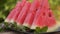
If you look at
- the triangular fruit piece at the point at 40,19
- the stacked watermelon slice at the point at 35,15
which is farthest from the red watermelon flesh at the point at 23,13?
the triangular fruit piece at the point at 40,19

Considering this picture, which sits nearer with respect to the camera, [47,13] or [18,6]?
[47,13]

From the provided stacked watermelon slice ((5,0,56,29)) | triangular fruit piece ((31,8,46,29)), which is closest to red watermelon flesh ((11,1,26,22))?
stacked watermelon slice ((5,0,56,29))

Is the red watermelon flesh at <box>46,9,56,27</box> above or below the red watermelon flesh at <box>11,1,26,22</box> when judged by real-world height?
below

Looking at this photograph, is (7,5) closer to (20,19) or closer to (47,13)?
(20,19)

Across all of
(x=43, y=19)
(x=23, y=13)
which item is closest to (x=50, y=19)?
(x=43, y=19)

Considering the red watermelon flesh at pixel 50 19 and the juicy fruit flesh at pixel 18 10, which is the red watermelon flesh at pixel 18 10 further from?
the red watermelon flesh at pixel 50 19

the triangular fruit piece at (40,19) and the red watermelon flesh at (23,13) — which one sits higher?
the red watermelon flesh at (23,13)

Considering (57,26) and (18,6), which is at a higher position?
(18,6)

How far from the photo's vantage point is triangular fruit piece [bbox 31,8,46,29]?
1.27 meters

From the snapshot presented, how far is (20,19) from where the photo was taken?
1.36 metres

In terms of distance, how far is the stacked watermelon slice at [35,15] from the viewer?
4.18ft

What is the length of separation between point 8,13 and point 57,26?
16.7 inches

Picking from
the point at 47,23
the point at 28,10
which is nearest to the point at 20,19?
the point at 28,10

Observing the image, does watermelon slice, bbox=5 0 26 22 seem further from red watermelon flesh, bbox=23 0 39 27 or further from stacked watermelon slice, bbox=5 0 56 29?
red watermelon flesh, bbox=23 0 39 27
